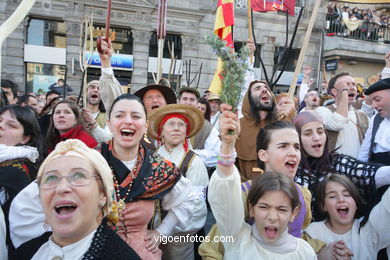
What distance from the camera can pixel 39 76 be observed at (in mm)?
12984

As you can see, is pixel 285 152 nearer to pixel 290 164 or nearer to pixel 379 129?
pixel 290 164

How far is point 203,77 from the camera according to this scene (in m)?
14.9

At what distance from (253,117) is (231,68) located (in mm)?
1811

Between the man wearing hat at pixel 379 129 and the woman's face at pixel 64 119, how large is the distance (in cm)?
297

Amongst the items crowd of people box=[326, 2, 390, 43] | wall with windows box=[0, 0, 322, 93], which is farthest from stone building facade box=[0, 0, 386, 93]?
crowd of people box=[326, 2, 390, 43]

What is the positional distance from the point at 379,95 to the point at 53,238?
2.67m

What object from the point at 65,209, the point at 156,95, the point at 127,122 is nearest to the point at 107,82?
the point at 156,95

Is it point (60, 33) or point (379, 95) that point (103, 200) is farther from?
point (60, 33)

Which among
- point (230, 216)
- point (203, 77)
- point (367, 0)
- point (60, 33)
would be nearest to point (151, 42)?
point (203, 77)

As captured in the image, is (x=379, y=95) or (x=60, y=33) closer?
(x=379, y=95)

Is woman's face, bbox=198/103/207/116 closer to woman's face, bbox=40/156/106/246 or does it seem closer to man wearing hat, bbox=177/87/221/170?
man wearing hat, bbox=177/87/221/170

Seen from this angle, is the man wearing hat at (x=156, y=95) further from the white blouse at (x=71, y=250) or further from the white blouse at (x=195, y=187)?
the white blouse at (x=71, y=250)

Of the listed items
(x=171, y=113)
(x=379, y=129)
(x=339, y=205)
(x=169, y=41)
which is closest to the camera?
(x=339, y=205)

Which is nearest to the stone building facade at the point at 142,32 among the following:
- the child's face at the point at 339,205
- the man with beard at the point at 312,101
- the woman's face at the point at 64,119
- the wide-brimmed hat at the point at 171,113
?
the man with beard at the point at 312,101
